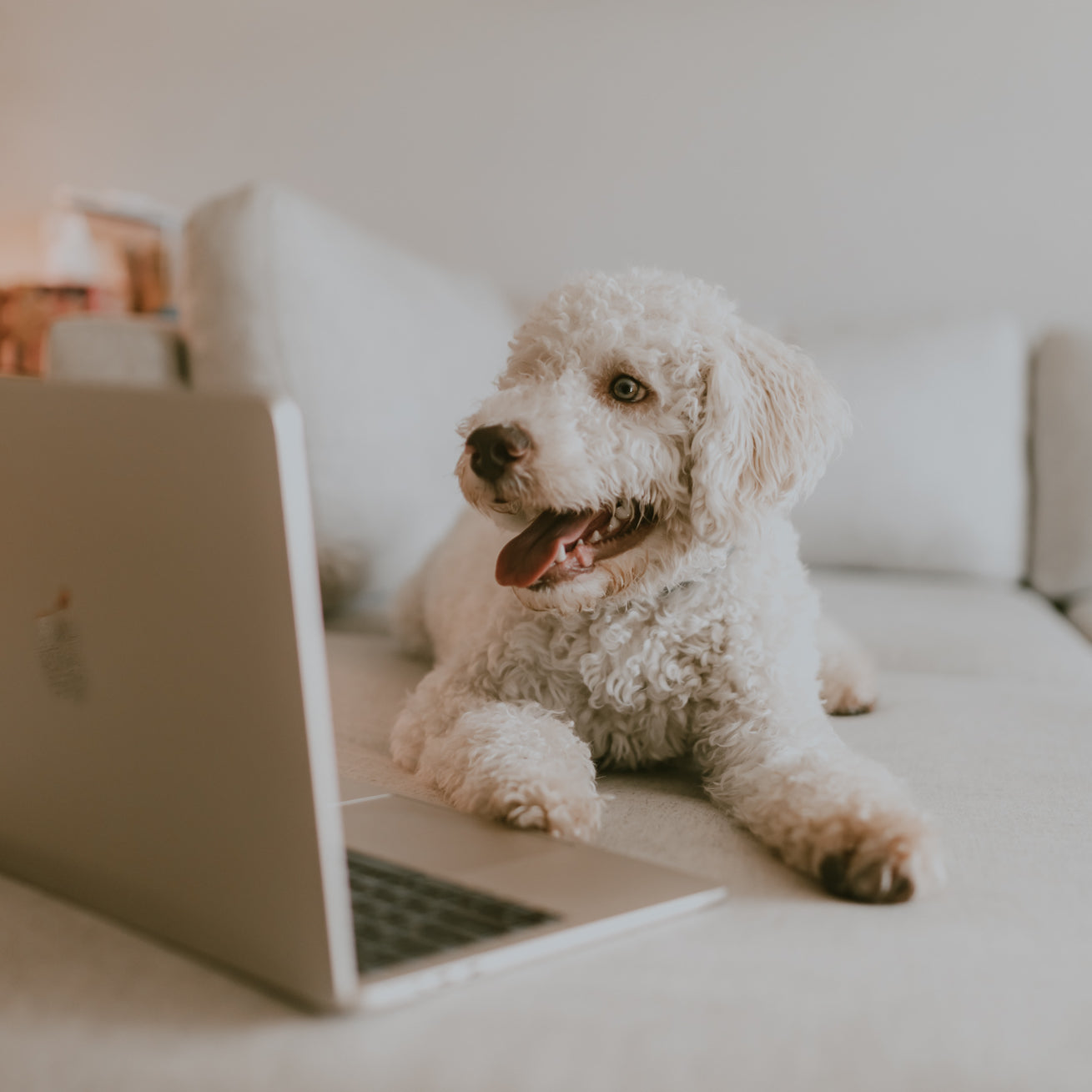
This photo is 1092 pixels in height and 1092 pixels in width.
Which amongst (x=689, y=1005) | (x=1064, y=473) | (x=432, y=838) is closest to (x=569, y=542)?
(x=432, y=838)

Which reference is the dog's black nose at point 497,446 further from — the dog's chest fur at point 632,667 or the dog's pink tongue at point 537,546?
the dog's chest fur at point 632,667

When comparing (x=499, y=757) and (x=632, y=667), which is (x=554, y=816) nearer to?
(x=499, y=757)

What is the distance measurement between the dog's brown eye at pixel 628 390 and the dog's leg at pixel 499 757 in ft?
1.28

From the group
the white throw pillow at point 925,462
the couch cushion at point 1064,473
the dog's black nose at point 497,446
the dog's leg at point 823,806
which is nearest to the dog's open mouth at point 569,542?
the dog's black nose at point 497,446

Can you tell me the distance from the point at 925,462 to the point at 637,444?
4.89 feet

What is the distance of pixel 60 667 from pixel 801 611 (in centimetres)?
88

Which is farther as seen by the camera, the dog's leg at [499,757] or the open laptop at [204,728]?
the dog's leg at [499,757]

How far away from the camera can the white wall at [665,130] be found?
293 cm

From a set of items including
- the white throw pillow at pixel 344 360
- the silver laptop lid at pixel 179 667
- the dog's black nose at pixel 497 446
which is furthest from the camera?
the white throw pillow at pixel 344 360

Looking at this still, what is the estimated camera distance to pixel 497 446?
115 centimetres

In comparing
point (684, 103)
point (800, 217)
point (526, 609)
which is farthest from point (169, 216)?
A: point (526, 609)

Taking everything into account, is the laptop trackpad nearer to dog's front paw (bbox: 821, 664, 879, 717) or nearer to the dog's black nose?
the dog's black nose

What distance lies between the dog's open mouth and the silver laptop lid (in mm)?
537

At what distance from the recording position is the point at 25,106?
386cm
